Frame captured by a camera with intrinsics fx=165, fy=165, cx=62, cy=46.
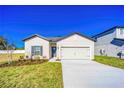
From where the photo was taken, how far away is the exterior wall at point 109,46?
2676cm

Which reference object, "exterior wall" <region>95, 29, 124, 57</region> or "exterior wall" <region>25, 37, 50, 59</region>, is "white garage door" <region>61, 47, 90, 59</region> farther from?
"exterior wall" <region>95, 29, 124, 57</region>

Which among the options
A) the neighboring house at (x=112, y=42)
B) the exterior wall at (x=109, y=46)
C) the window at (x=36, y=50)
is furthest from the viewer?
the exterior wall at (x=109, y=46)

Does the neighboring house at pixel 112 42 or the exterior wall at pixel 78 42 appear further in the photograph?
the neighboring house at pixel 112 42

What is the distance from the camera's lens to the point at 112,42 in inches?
1129

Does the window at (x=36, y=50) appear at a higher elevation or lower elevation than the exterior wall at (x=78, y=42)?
lower

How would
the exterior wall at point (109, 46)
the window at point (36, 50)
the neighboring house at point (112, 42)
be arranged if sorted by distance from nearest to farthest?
the window at point (36, 50) < the neighboring house at point (112, 42) < the exterior wall at point (109, 46)

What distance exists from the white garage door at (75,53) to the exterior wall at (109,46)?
6601 mm

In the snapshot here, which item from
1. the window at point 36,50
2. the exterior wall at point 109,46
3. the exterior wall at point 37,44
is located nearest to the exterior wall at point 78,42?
the exterior wall at point 37,44

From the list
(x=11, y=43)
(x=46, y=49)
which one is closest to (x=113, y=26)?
(x=46, y=49)

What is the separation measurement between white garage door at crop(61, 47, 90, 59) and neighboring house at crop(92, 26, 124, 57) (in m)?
6.41

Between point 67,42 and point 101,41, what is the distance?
13274 millimetres

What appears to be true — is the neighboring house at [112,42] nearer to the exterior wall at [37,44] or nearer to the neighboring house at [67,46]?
the neighboring house at [67,46]
